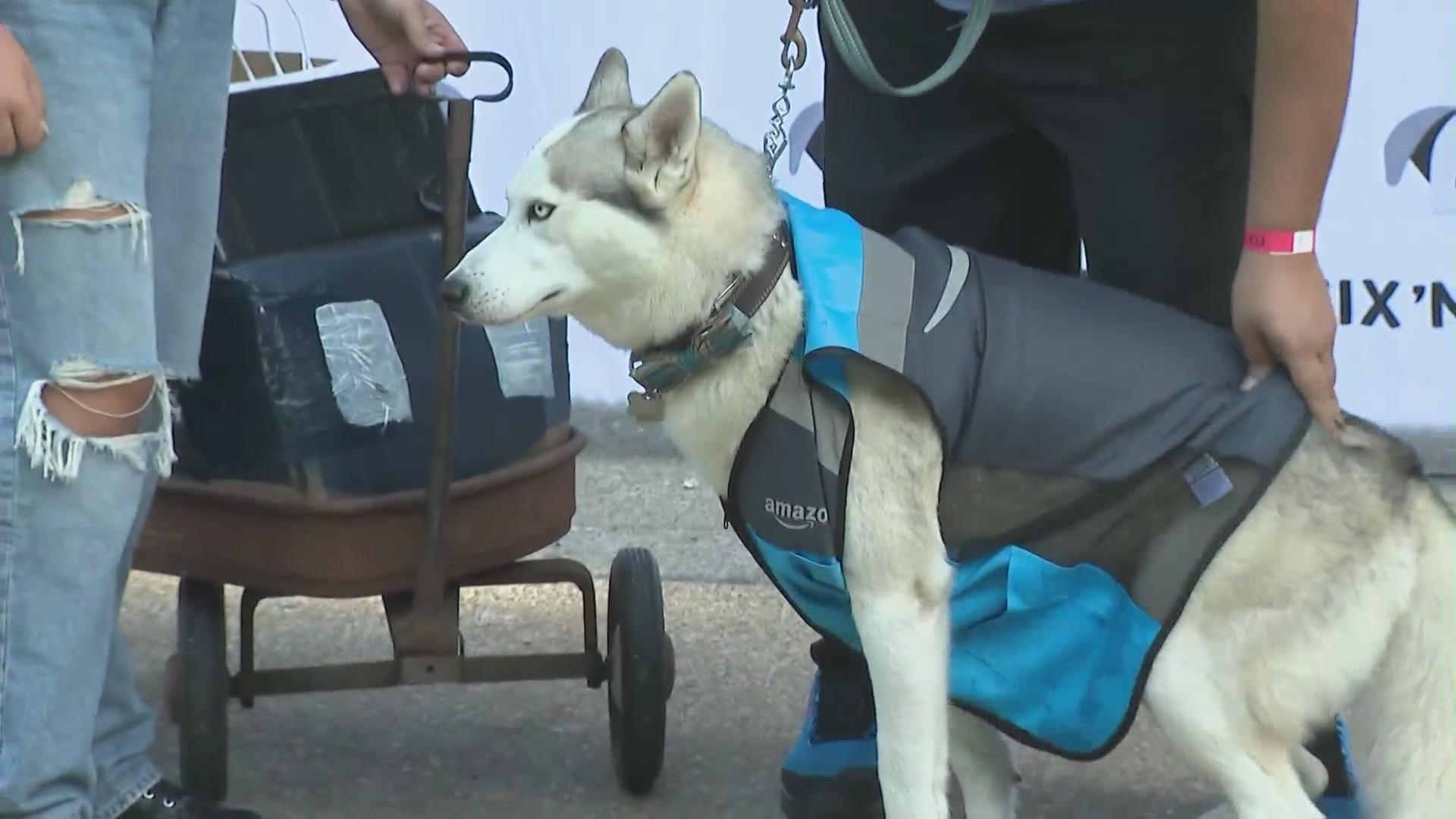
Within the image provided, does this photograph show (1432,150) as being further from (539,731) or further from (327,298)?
(327,298)

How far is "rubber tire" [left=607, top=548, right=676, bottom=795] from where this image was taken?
8.99 ft

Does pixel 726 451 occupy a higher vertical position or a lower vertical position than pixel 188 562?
higher

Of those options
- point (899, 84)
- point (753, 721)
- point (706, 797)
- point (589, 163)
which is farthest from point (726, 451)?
point (753, 721)

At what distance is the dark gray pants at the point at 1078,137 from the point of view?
2379 mm

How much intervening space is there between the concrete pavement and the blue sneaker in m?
0.13

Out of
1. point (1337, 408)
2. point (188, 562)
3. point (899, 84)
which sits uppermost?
point (899, 84)

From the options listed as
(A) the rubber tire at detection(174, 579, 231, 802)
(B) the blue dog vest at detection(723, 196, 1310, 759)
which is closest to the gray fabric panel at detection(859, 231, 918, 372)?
(B) the blue dog vest at detection(723, 196, 1310, 759)

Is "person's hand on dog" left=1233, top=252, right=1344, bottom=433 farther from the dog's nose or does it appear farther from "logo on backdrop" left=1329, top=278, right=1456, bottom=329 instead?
"logo on backdrop" left=1329, top=278, right=1456, bottom=329

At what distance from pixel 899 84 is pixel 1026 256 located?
1.23 feet

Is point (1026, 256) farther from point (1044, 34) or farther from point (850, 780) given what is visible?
point (850, 780)

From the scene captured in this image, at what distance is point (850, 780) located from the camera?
273 centimetres

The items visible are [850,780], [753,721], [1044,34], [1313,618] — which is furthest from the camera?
[753,721]

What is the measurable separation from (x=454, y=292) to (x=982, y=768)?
41.3 inches

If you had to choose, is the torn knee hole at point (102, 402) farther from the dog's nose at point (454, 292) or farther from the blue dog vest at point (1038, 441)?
the blue dog vest at point (1038, 441)
